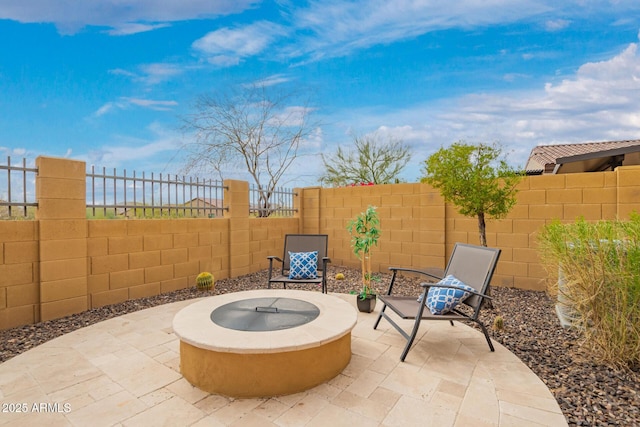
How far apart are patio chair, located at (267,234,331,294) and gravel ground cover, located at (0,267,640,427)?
755 mm

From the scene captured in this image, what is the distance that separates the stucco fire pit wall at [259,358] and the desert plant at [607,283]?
200 centimetres

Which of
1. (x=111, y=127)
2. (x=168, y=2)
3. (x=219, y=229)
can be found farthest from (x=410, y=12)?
(x=111, y=127)

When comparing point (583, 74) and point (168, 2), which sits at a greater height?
point (168, 2)

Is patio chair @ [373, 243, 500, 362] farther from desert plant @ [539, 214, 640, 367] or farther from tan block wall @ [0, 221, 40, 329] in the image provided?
tan block wall @ [0, 221, 40, 329]

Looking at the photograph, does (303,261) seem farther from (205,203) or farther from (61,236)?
(61,236)

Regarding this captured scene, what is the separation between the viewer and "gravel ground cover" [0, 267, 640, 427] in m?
1.98

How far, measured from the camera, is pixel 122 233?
4.37m

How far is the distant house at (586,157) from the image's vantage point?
5172mm

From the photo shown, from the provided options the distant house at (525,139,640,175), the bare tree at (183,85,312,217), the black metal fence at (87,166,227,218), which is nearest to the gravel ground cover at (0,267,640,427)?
the black metal fence at (87,166,227,218)

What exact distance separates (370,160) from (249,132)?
5371mm

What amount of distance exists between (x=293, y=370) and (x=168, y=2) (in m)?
5.90

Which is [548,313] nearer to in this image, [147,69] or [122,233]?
[122,233]

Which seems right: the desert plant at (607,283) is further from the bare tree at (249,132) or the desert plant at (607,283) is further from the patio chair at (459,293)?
the bare tree at (249,132)

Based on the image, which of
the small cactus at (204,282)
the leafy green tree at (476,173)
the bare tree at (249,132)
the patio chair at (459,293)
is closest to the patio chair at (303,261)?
the small cactus at (204,282)
